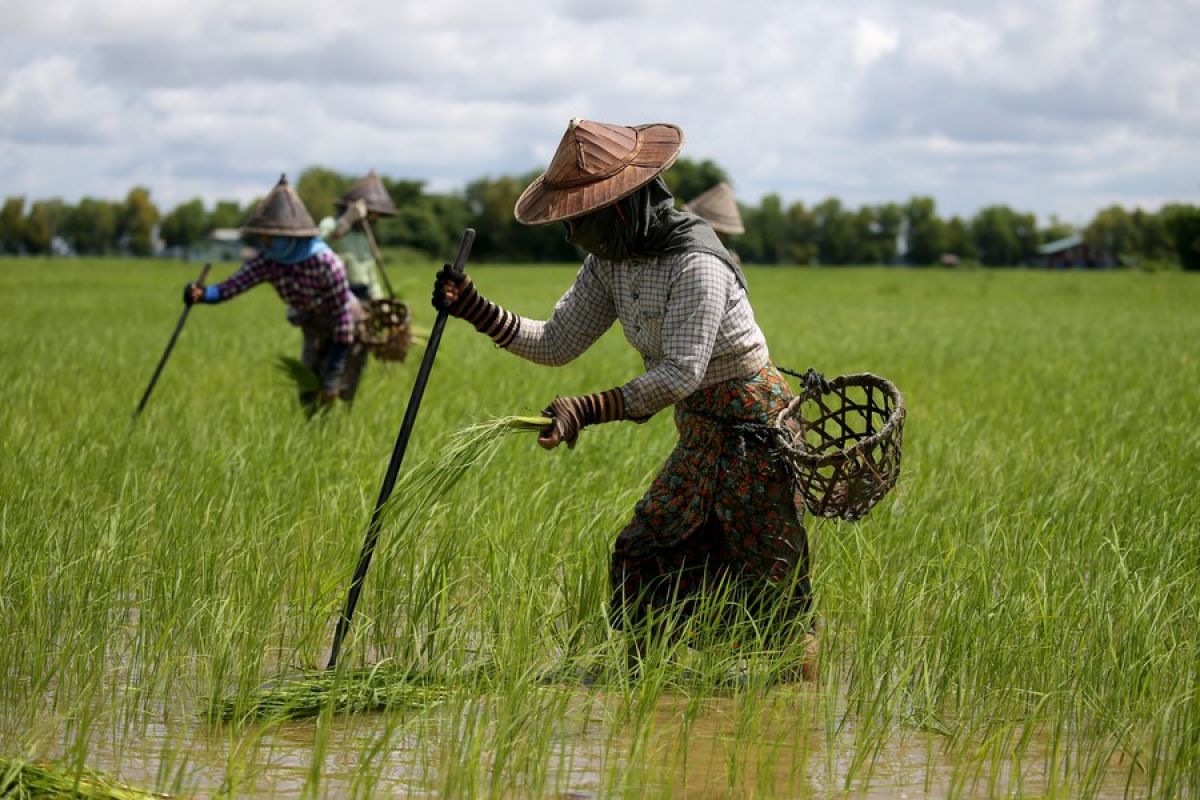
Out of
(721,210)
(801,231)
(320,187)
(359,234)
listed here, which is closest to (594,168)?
(721,210)

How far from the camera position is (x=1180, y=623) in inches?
140

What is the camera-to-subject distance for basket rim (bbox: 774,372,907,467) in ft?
10.4

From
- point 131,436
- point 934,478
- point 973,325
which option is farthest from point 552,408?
point 973,325

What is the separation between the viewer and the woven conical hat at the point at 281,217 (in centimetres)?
645

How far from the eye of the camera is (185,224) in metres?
108

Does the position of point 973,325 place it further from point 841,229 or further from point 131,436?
point 841,229

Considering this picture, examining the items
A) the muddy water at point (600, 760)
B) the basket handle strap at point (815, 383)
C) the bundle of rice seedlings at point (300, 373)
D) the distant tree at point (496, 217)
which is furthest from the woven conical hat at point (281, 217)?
the distant tree at point (496, 217)

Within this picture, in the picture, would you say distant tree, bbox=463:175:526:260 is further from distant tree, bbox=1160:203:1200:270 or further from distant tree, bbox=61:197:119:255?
distant tree, bbox=61:197:119:255

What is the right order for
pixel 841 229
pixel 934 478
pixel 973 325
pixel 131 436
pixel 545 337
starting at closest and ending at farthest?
pixel 545 337, pixel 934 478, pixel 131 436, pixel 973 325, pixel 841 229

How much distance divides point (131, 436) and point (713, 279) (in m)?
3.24

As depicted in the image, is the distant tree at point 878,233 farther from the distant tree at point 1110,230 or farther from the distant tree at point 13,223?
the distant tree at point 13,223

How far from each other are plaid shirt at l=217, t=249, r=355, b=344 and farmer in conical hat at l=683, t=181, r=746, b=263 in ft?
5.98

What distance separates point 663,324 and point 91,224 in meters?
118

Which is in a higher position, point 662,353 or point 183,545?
point 662,353
